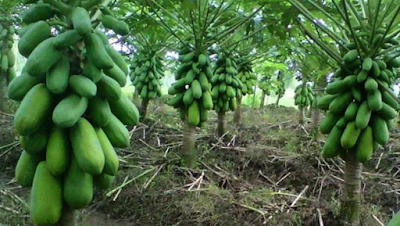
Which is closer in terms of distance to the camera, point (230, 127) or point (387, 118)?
point (387, 118)

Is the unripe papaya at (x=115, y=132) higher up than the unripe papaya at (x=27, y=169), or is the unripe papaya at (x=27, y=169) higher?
the unripe papaya at (x=115, y=132)

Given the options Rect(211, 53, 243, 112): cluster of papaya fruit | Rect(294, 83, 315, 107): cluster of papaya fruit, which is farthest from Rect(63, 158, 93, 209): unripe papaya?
Rect(294, 83, 315, 107): cluster of papaya fruit

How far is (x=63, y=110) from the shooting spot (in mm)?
1686

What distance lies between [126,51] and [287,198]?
5.83m

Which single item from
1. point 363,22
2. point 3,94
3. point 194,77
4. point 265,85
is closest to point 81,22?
point 363,22

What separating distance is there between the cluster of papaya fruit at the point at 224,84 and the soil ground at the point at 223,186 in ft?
1.54

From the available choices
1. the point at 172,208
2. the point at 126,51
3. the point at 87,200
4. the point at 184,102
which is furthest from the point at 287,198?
the point at 126,51

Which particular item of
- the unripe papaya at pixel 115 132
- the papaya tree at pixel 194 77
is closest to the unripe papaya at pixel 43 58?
the unripe papaya at pixel 115 132

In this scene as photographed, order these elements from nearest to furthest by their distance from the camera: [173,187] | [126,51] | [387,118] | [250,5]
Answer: [387,118] → [173,187] → [250,5] → [126,51]

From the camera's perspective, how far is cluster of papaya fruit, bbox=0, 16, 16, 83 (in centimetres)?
677

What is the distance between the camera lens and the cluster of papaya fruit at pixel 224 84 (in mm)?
5887

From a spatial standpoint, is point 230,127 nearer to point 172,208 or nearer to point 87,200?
point 172,208

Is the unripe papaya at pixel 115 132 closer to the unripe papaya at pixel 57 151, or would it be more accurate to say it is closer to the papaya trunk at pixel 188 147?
the unripe papaya at pixel 57 151

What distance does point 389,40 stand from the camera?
3371 mm
